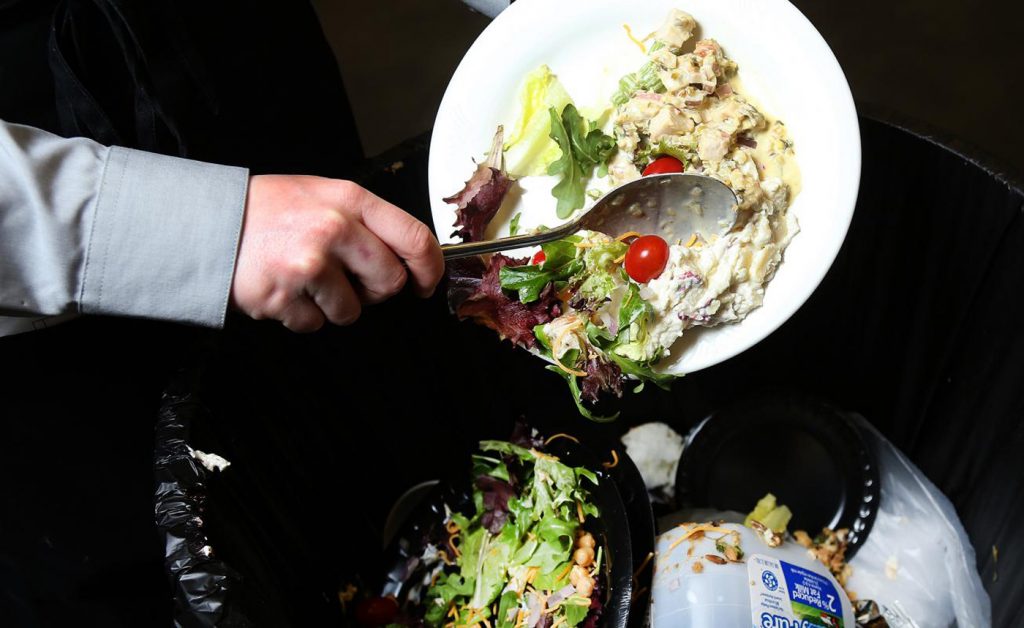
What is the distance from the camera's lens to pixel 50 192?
0.69 m

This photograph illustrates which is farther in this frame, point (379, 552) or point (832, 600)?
point (379, 552)

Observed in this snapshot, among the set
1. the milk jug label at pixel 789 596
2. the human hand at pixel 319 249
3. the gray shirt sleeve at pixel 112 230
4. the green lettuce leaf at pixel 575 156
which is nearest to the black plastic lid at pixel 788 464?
the milk jug label at pixel 789 596

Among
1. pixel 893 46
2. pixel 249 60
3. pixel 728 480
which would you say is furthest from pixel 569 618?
pixel 893 46

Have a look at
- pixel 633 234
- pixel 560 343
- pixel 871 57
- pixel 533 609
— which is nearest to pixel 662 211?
pixel 633 234

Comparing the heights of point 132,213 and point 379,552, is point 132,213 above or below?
above

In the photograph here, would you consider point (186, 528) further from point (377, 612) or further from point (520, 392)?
point (520, 392)

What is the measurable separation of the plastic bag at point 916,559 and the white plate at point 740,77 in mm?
532

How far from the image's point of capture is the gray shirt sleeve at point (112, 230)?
0.68m

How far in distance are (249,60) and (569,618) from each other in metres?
0.77

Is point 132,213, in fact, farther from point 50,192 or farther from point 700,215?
point 700,215

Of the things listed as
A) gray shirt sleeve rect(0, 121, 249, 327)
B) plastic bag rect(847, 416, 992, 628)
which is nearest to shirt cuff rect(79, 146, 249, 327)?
gray shirt sleeve rect(0, 121, 249, 327)

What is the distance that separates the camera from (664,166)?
908 mm

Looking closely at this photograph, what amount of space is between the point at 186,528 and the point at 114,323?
26 cm

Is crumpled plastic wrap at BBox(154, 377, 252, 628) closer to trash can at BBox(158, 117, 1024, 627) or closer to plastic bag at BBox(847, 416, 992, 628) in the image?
trash can at BBox(158, 117, 1024, 627)
